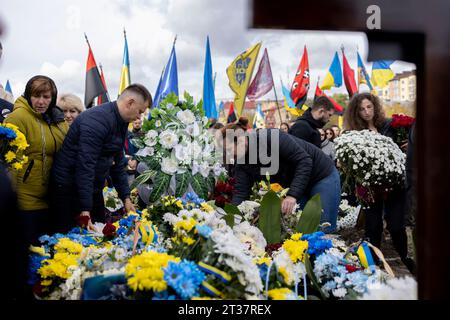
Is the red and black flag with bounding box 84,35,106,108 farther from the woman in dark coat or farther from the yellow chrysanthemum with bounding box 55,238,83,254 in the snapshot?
the yellow chrysanthemum with bounding box 55,238,83,254

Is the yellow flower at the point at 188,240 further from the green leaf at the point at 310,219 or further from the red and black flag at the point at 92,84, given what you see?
the red and black flag at the point at 92,84

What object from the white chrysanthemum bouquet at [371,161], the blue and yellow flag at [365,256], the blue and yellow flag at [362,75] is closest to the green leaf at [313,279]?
the blue and yellow flag at [365,256]

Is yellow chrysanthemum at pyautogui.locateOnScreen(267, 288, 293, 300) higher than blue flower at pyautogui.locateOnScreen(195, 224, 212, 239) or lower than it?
lower

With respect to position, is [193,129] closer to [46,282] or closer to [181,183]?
[181,183]

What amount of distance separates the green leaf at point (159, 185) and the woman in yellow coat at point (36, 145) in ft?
2.78

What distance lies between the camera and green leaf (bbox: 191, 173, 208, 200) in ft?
9.52

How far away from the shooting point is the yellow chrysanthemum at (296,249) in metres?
1.89

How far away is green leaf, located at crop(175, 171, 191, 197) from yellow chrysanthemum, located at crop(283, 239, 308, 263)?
1.03 meters

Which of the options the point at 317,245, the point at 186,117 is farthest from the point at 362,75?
the point at 317,245

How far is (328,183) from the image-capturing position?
3.47 meters

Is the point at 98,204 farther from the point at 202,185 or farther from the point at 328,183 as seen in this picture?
the point at 328,183

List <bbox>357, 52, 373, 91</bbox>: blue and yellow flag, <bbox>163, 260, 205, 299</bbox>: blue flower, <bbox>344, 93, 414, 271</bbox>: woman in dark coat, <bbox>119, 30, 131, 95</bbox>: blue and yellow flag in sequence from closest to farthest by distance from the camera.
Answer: <bbox>163, 260, 205, 299</bbox>: blue flower < <bbox>344, 93, 414, 271</bbox>: woman in dark coat < <bbox>119, 30, 131, 95</bbox>: blue and yellow flag < <bbox>357, 52, 373, 91</bbox>: blue and yellow flag

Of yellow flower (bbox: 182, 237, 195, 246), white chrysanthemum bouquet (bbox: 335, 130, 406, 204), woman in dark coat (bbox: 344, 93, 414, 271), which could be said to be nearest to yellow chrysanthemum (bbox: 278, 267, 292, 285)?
yellow flower (bbox: 182, 237, 195, 246)
